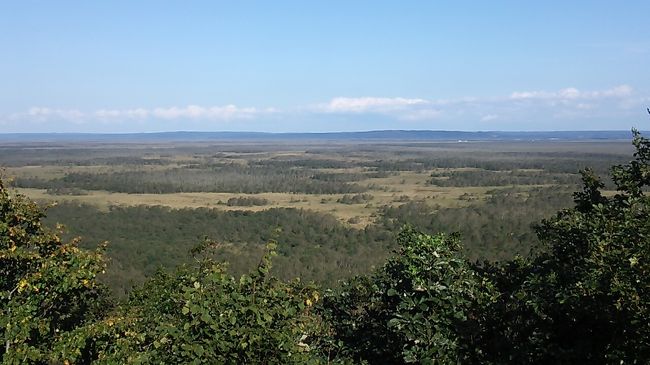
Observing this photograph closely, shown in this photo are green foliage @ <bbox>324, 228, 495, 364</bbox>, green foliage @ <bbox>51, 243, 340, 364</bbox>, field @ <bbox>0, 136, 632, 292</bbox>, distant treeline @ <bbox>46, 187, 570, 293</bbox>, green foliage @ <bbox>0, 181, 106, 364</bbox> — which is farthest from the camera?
field @ <bbox>0, 136, 632, 292</bbox>

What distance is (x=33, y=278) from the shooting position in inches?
→ 327

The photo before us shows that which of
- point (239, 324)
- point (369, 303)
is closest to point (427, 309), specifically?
point (239, 324)

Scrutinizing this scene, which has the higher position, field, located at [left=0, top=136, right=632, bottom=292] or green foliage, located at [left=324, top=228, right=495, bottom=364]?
green foliage, located at [left=324, top=228, right=495, bottom=364]

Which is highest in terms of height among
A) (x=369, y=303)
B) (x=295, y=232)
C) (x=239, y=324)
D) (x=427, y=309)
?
(x=239, y=324)

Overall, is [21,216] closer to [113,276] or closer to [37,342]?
[37,342]

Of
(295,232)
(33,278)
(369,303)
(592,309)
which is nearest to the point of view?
(592,309)

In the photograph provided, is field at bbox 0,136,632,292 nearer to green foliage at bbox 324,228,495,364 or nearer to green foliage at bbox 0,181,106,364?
green foliage at bbox 0,181,106,364

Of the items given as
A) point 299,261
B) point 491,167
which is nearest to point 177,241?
point 299,261

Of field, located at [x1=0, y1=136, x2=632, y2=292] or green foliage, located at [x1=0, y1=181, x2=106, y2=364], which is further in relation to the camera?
field, located at [x1=0, y1=136, x2=632, y2=292]

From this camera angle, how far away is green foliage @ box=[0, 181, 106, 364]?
26.1 ft

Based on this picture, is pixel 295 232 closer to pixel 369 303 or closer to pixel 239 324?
pixel 369 303

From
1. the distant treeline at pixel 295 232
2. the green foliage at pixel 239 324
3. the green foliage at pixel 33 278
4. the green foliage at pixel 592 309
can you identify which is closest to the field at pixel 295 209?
the distant treeline at pixel 295 232

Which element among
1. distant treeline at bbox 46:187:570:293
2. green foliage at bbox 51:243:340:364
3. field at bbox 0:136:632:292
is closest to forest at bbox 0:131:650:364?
green foliage at bbox 51:243:340:364

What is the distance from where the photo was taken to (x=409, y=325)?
7.25 m
